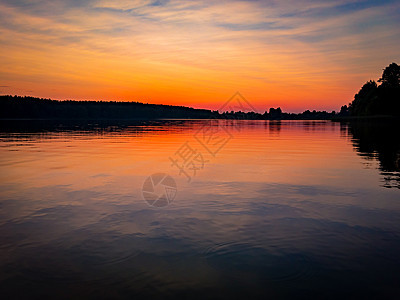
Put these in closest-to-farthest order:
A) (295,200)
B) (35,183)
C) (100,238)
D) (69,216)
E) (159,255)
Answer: (159,255) < (100,238) < (69,216) < (295,200) < (35,183)

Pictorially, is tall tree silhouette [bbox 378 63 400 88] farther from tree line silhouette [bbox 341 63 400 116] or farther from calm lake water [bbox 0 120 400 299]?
calm lake water [bbox 0 120 400 299]

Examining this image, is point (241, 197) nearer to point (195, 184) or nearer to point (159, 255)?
point (195, 184)

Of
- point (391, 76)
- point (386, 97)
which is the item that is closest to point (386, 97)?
point (386, 97)

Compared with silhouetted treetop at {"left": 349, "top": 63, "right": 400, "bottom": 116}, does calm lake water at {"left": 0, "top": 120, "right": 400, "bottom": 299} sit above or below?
below

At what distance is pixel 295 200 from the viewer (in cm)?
1405

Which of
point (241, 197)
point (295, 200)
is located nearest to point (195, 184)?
point (241, 197)

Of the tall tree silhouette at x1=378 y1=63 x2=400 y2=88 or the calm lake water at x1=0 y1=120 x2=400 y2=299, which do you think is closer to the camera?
the calm lake water at x1=0 y1=120 x2=400 y2=299

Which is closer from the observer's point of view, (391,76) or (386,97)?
(386,97)

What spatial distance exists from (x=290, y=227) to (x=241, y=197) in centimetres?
419

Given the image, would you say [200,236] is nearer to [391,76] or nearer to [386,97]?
[386,97]

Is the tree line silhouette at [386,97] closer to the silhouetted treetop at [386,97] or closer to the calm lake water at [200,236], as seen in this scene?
the silhouetted treetop at [386,97]

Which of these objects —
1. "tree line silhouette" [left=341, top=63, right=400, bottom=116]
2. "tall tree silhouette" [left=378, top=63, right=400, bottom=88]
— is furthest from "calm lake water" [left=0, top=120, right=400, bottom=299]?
"tall tree silhouette" [left=378, top=63, right=400, bottom=88]

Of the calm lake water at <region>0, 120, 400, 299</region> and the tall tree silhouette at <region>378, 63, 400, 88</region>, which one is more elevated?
the tall tree silhouette at <region>378, 63, 400, 88</region>

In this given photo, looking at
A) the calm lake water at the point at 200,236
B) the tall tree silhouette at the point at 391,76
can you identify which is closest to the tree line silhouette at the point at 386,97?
the tall tree silhouette at the point at 391,76
